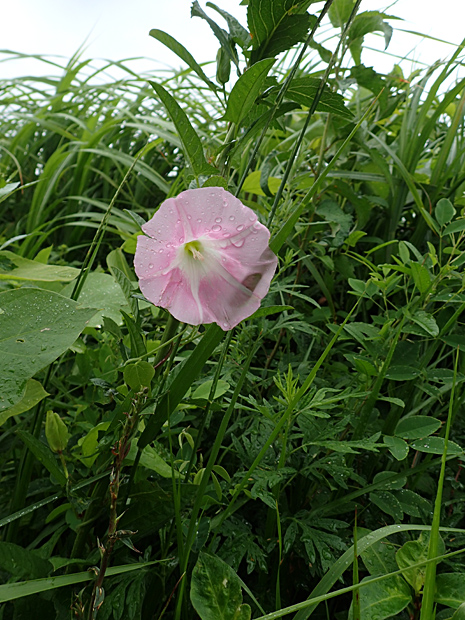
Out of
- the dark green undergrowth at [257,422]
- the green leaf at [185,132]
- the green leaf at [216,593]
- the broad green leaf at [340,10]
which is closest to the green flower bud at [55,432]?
the dark green undergrowth at [257,422]

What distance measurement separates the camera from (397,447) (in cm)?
72

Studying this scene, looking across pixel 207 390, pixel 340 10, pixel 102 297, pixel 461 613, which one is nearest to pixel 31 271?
pixel 102 297

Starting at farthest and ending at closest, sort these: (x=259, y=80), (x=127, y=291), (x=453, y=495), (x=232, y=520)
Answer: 1. (x=453, y=495)
2. (x=232, y=520)
3. (x=127, y=291)
4. (x=259, y=80)

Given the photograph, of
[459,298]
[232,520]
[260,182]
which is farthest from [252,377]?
[260,182]

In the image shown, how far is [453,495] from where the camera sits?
34.9 inches

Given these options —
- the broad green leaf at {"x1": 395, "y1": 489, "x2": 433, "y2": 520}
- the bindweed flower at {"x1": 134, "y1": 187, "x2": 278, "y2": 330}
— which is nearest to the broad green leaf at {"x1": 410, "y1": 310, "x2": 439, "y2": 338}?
the broad green leaf at {"x1": 395, "y1": 489, "x2": 433, "y2": 520}

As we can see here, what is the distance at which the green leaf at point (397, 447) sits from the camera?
0.70m

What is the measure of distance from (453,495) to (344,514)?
0.67 ft

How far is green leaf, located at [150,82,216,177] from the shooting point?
21.3 inches

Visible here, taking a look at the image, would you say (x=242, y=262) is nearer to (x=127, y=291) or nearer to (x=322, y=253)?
(x=127, y=291)

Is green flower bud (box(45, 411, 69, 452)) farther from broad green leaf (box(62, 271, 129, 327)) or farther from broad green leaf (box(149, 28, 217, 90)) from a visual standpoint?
broad green leaf (box(149, 28, 217, 90))

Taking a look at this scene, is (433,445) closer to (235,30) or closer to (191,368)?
(191,368)

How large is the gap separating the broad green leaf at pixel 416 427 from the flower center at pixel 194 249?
415 mm

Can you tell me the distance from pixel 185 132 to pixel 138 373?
0.26 meters
